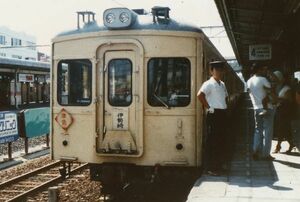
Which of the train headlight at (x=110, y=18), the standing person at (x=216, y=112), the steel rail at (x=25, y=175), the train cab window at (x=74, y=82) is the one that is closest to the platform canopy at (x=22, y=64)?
the steel rail at (x=25, y=175)

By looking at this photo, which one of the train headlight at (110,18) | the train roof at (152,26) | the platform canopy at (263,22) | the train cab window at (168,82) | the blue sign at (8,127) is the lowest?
the blue sign at (8,127)

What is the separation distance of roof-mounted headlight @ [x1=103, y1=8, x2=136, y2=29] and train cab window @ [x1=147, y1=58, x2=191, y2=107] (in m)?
0.72

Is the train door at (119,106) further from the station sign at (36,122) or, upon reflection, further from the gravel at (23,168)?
the station sign at (36,122)

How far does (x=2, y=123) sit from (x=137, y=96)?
254 inches

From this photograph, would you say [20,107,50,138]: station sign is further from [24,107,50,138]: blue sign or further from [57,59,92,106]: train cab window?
[57,59,92,106]: train cab window

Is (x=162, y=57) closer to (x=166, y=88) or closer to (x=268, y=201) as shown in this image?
(x=166, y=88)

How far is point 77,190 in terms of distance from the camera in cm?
872

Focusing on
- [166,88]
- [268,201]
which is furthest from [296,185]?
[166,88]

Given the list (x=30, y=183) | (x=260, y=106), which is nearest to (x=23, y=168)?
(x=30, y=183)

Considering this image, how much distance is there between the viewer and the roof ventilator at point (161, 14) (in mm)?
7020

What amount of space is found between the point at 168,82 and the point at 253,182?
78.8 inches

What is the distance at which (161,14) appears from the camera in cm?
707

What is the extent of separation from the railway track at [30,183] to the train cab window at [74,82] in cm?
135

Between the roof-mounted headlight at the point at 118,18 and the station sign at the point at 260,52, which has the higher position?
the station sign at the point at 260,52
